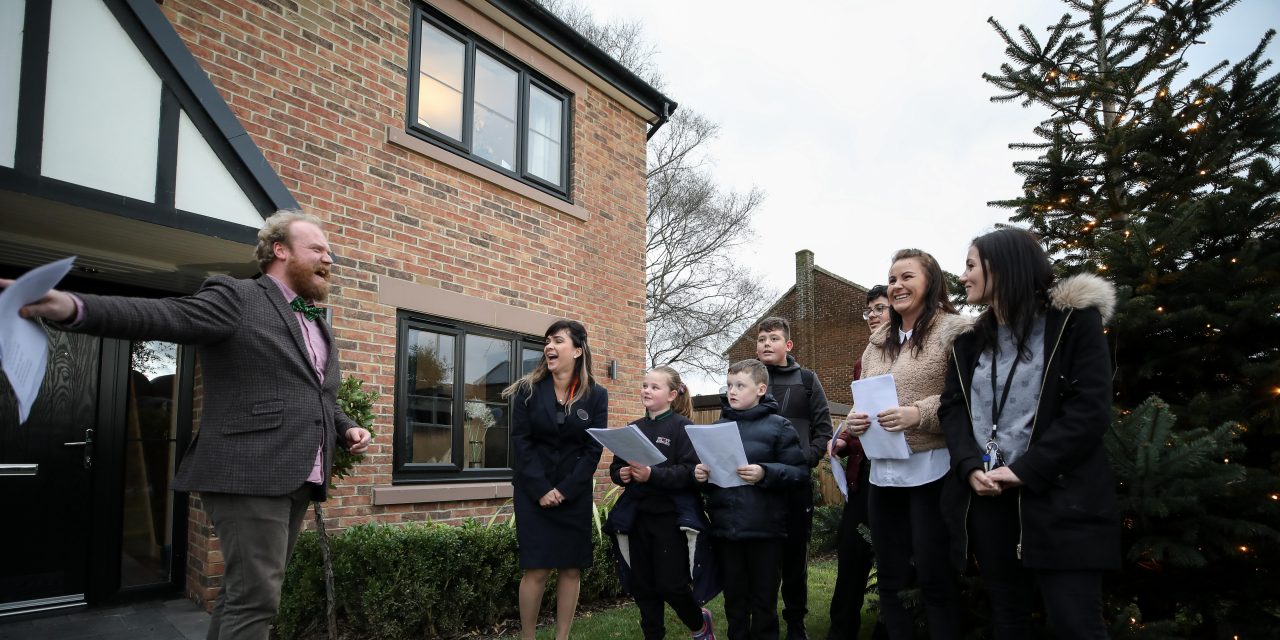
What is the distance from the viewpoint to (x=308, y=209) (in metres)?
5.77

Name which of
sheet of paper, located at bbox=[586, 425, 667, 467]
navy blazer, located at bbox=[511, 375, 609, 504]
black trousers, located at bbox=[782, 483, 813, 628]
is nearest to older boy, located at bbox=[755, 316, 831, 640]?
black trousers, located at bbox=[782, 483, 813, 628]

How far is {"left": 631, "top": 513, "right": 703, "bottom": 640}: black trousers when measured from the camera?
3.99m

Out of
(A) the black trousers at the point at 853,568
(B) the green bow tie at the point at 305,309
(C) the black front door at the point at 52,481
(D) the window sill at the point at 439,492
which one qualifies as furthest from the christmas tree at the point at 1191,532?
(C) the black front door at the point at 52,481

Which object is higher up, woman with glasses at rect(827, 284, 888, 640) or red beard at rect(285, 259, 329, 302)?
red beard at rect(285, 259, 329, 302)

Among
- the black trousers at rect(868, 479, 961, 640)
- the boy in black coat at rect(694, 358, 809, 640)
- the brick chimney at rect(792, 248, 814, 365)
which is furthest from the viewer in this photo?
the brick chimney at rect(792, 248, 814, 365)

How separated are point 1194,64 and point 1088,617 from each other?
172 inches

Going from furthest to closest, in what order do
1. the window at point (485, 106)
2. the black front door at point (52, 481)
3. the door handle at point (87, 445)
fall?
the window at point (485, 106)
the door handle at point (87, 445)
the black front door at point (52, 481)

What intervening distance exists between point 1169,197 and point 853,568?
2.87 m

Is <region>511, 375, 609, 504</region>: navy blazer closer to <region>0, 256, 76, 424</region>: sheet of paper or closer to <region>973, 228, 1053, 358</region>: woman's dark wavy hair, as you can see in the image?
<region>973, 228, 1053, 358</region>: woman's dark wavy hair

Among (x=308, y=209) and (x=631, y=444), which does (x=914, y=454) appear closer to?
(x=631, y=444)

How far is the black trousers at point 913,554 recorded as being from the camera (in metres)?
2.95

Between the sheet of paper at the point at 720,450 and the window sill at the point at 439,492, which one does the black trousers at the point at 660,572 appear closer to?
the sheet of paper at the point at 720,450

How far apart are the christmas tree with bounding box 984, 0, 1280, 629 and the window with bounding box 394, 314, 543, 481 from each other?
15.5ft

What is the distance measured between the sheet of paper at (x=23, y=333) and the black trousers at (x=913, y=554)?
9.78 ft
